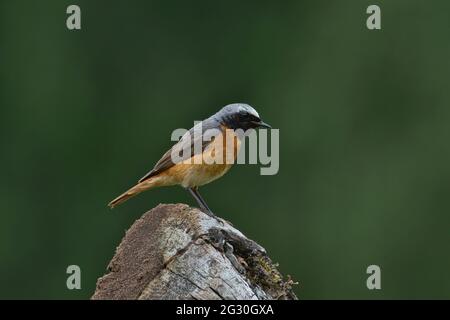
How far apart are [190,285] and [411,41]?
507 inches

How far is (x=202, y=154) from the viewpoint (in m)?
7.13

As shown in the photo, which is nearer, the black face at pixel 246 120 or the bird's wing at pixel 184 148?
the bird's wing at pixel 184 148

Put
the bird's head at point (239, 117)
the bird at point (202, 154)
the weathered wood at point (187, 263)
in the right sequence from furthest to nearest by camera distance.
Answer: the bird's head at point (239, 117), the bird at point (202, 154), the weathered wood at point (187, 263)

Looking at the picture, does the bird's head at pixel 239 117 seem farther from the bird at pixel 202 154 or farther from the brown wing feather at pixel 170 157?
the brown wing feather at pixel 170 157

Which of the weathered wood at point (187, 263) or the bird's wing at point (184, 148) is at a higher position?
the bird's wing at point (184, 148)

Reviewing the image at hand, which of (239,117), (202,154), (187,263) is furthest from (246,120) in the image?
(187,263)

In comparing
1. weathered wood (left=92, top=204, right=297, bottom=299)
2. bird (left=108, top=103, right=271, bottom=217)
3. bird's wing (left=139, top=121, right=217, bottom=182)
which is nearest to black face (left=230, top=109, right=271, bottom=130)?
bird (left=108, top=103, right=271, bottom=217)

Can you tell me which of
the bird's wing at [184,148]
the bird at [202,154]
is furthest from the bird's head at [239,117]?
the bird's wing at [184,148]

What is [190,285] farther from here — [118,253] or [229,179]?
[229,179]

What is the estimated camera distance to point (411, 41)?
1753 centimetres

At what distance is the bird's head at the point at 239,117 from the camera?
24.1ft

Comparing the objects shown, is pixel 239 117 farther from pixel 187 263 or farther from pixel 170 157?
pixel 187 263

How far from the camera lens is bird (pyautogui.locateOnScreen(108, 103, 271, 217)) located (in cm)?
712

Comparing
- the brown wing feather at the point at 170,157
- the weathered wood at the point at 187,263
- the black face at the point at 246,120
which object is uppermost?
the black face at the point at 246,120
